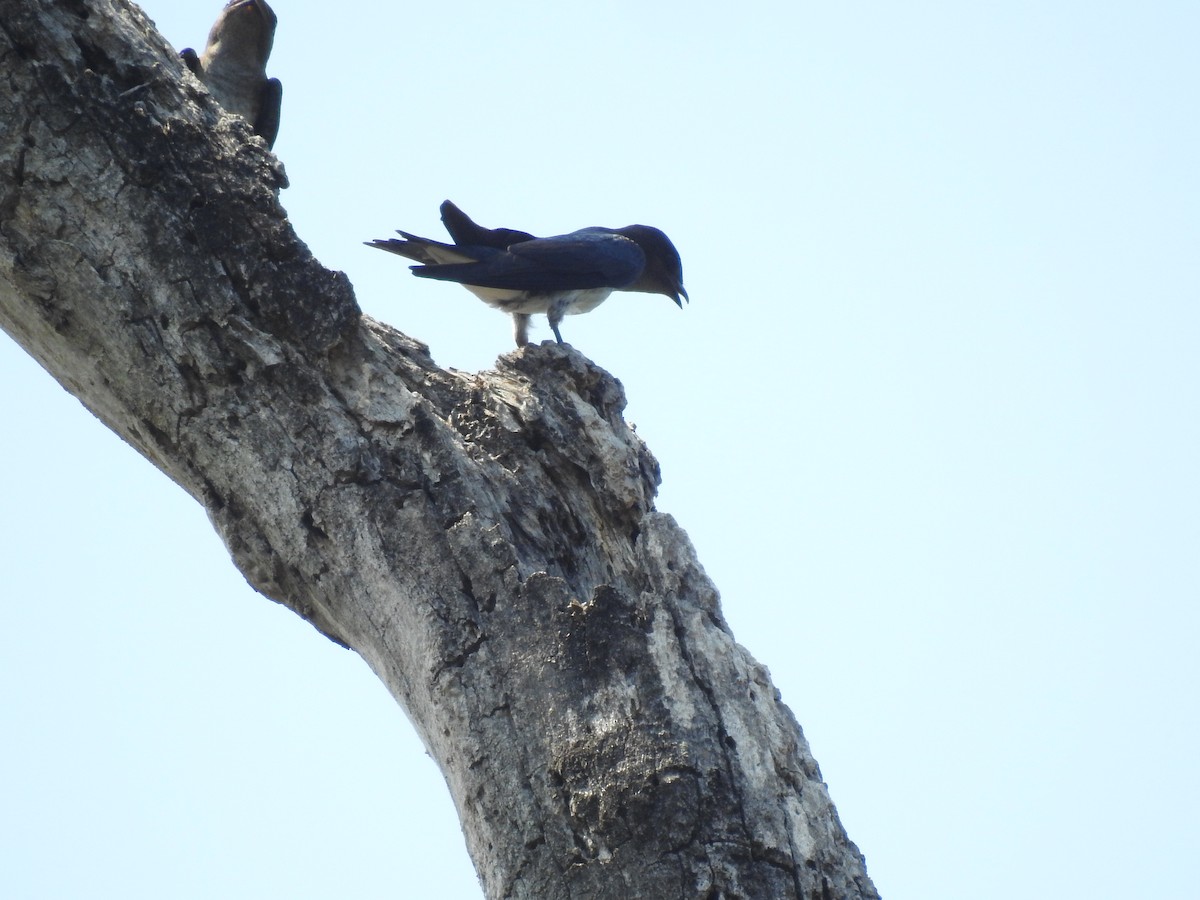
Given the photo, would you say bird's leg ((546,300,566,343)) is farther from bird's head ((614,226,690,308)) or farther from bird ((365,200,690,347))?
bird's head ((614,226,690,308))

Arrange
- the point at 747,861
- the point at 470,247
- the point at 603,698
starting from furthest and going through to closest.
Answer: the point at 470,247, the point at 603,698, the point at 747,861

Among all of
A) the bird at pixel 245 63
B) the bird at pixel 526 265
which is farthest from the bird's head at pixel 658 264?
the bird at pixel 245 63

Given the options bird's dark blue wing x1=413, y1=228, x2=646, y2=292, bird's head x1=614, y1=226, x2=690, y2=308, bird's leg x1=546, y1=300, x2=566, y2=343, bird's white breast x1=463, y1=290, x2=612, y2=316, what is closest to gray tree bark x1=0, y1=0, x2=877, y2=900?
bird's dark blue wing x1=413, y1=228, x2=646, y2=292

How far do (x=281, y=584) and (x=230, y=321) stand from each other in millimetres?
735

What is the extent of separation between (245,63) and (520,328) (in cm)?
225

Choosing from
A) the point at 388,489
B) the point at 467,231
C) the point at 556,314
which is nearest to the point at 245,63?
the point at 467,231

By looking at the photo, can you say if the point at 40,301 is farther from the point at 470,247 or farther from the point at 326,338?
the point at 470,247

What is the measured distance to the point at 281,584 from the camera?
11.3 feet

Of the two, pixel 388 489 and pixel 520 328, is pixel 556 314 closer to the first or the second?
pixel 520 328

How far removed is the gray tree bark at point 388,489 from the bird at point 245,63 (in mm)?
3560

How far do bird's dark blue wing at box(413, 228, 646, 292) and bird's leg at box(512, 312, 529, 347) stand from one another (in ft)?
1.12

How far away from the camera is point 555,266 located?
6.74 m

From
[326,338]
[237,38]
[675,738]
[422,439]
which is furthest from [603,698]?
[237,38]

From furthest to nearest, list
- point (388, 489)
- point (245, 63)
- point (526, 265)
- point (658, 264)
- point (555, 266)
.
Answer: point (658, 264) → point (245, 63) → point (555, 266) → point (526, 265) → point (388, 489)
